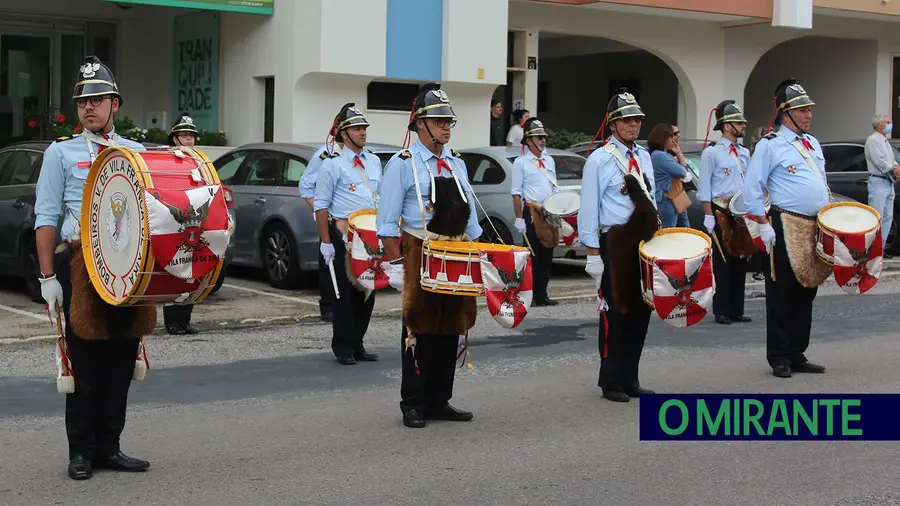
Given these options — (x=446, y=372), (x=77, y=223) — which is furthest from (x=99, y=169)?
(x=446, y=372)

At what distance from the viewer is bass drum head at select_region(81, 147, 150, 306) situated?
6016 millimetres

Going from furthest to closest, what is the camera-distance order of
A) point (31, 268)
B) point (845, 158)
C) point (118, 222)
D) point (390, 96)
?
point (390, 96) < point (845, 158) < point (31, 268) < point (118, 222)

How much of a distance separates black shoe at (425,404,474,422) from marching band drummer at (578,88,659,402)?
1.18 meters

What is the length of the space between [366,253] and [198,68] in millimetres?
12745

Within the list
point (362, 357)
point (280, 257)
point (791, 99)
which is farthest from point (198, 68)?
point (791, 99)

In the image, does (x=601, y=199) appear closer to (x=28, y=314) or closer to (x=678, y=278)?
(x=678, y=278)

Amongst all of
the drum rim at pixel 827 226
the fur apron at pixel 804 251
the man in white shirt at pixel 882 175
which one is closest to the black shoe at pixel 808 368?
the fur apron at pixel 804 251

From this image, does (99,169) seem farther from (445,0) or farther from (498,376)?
(445,0)

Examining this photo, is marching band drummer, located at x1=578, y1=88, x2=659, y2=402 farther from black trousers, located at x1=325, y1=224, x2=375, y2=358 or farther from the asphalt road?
black trousers, located at x1=325, y1=224, x2=375, y2=358

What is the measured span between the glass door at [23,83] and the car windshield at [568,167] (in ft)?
29.4

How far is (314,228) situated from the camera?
45.7 ft

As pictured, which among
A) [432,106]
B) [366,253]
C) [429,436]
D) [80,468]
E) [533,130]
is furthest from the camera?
[533,130]

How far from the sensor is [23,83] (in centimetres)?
2077

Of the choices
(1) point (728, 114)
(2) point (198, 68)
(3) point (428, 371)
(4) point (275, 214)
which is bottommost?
(3) point (428, 371)
